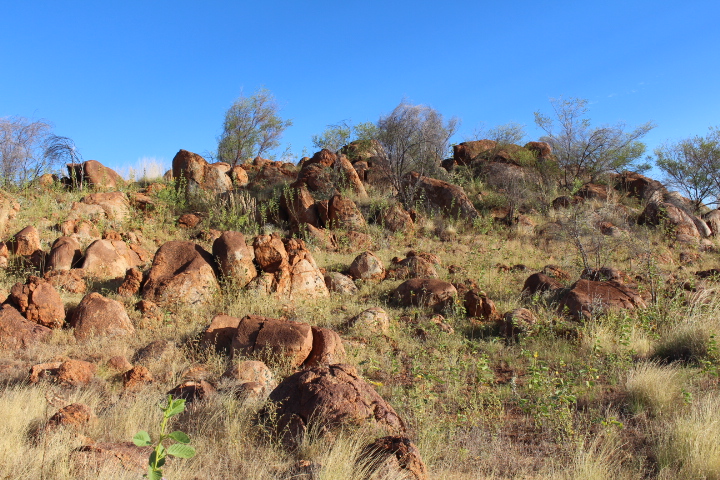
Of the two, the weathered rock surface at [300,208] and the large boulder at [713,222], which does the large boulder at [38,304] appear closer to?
the weathered rock surface at [300,208]

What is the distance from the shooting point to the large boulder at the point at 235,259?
8.70m

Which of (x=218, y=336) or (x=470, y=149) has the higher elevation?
(x=470, y=149)

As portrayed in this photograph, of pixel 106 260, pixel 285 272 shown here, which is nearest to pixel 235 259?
pixel 285 272

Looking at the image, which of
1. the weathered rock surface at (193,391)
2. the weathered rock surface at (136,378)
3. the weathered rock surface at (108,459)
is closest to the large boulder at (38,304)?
the weathered rock surface at (136,378)

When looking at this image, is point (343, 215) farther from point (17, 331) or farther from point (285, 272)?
point (17, 331)

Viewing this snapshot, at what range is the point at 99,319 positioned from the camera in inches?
278

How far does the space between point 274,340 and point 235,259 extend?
3116 mm

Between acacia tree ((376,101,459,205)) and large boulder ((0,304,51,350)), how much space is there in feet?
38.7

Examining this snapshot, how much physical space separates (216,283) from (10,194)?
28.6ft

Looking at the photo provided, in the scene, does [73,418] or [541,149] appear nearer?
[73,418]

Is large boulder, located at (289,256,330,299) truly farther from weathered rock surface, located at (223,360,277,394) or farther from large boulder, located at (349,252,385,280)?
weathered rock surface, located at (223,360,277,394)

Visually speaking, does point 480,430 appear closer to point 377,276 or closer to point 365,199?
point 377,276

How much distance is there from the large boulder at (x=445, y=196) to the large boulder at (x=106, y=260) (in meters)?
9.42

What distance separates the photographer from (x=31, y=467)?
322 centimetres
